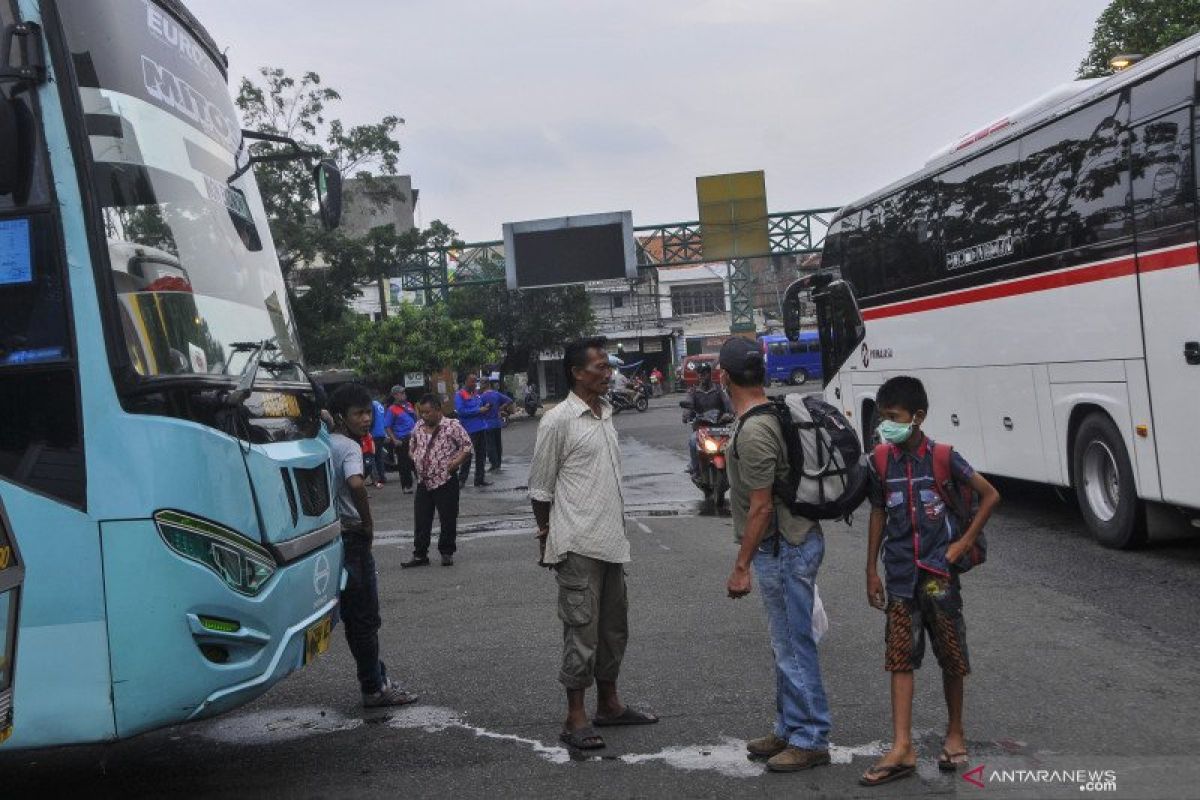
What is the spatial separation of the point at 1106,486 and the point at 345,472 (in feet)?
22.5

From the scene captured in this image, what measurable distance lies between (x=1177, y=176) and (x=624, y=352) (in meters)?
64.1

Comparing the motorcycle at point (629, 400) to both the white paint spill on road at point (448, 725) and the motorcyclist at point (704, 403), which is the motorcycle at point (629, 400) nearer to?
the motorcyclist at point (704, 403)

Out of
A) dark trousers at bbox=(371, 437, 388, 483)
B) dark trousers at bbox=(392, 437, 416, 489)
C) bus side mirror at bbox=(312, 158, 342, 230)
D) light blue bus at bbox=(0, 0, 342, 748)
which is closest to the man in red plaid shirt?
bus side mirror at bbox=(312, 158, 342, 230)

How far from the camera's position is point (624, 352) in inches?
2864

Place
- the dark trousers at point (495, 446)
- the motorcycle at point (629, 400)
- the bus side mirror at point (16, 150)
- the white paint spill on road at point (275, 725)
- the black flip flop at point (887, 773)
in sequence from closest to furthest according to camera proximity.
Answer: the bus side mirror at point (16, 150) < the black flip flop at point (887, 773) < the white paint spill on road at point (275, 725) < the dark trousers at point (495, 446) < the motorcycle at point (629, 400)

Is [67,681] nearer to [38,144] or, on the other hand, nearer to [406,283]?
[38,144]

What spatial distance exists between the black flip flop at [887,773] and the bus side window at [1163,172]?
216 inches

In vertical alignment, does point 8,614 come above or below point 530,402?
below

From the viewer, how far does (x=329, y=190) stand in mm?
6539

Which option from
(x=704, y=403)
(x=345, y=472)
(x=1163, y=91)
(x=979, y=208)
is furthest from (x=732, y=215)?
(x=345, y=472)

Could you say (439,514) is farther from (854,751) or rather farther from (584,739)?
(854,751)

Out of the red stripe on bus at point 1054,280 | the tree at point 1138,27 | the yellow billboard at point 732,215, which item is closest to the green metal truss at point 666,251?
the yellow billboard at point 732,215

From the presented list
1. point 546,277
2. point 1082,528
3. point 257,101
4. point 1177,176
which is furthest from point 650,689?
point 546,277

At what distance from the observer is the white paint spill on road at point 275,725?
6051 mm
